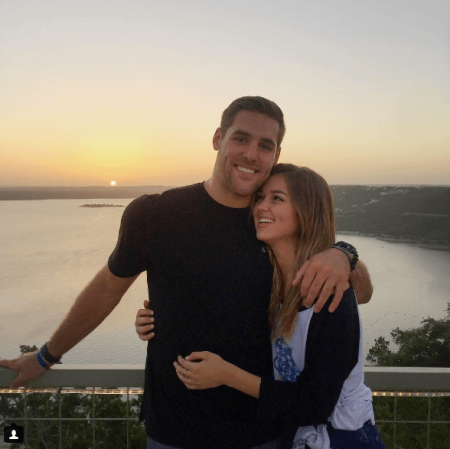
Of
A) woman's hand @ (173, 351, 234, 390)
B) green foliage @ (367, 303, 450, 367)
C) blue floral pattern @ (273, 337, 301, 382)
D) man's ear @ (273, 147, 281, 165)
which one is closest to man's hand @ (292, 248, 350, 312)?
blue floral pattern @ (273, 337, 301, 382)

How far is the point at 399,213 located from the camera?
156 ft

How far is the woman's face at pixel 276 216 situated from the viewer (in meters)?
1.49

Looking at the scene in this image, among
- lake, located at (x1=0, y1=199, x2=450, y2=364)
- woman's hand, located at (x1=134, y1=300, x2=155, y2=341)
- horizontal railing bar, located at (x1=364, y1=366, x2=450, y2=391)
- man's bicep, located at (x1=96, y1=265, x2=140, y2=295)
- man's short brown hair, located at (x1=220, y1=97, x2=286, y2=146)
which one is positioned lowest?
lake, located at (x1=0, y1=199, x2=450, y2=364)

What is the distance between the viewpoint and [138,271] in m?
1.67

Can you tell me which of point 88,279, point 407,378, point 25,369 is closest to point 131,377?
point 25,369

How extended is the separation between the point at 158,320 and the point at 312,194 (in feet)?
2.28

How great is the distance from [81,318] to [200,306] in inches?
22.4

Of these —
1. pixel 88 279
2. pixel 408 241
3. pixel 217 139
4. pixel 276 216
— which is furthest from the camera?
pixel 408 241

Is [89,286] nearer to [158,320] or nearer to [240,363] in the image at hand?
[158,320]

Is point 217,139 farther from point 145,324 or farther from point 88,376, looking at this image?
point 88,376

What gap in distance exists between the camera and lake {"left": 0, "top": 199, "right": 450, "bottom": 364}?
37531mm

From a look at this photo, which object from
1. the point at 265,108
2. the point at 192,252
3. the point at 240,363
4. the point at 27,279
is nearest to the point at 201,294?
the point at 192,252

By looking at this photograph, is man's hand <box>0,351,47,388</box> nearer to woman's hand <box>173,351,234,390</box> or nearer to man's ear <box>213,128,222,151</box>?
woman's hand <box>173,351,234,390</box>

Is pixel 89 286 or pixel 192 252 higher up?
pixel 192 252
